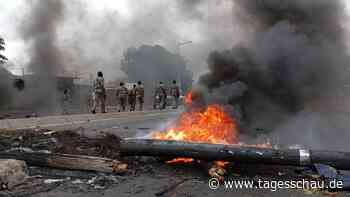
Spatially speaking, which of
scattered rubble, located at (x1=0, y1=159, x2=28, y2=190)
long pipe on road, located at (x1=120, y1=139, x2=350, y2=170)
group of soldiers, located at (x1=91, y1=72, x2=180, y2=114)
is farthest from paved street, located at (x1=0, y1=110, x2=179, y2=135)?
long pipe on road, located at (x1=120, y1=139, x2=350, y2=170)

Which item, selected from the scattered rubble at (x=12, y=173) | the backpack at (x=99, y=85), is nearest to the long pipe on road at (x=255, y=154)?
the scattered rubble at (x=12, y=173)

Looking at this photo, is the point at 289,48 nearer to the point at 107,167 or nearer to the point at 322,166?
the point at 322,166

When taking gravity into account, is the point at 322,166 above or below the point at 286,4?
below

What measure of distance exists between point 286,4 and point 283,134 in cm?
316

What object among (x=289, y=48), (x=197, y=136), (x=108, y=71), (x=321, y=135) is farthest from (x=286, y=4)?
(x=108, y=71)

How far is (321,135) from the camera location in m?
10.8

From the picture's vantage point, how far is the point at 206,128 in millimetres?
7879

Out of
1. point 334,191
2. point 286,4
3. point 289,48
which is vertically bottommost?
point 334,191

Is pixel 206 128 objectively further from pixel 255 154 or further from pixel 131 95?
pixel 131 95

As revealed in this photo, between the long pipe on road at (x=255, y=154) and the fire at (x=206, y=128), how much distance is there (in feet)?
4.20

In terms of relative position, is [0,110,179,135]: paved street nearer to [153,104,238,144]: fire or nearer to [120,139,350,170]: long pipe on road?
[153,104,238,144]: fire

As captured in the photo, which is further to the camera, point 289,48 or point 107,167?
point 289,48

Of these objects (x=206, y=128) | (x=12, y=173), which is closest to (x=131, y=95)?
(x=206, y=128)

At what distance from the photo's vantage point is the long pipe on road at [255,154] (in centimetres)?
598
